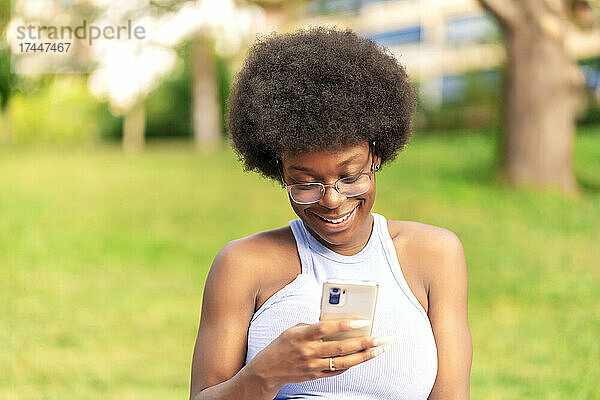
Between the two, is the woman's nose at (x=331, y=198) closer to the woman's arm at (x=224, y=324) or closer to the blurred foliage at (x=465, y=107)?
the woman's arm at (x=224, y=324)

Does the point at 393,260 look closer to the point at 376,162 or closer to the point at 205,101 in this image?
the point at 376,162

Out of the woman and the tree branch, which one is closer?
the woman

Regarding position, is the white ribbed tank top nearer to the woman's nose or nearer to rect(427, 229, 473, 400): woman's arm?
rect(427, 229, 473, 400): woman's arm

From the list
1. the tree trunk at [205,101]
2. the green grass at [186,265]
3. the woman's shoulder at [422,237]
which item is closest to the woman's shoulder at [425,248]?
the woman's shoulder at [422,237]

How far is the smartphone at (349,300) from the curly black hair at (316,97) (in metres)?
0.39

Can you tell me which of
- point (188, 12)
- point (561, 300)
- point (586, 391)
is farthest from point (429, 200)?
point (586, 391)

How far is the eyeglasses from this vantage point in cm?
197

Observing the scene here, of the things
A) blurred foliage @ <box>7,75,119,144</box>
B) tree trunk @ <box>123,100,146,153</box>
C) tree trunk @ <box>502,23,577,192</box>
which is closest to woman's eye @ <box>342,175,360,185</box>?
tree trunk @ <box>502,23,577,192</box>

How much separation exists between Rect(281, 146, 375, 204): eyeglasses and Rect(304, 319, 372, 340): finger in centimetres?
39

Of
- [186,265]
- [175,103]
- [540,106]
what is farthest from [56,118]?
[540,106]

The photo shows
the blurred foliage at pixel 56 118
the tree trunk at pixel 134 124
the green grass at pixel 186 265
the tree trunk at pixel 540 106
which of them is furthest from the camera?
the tree trunk at pixel 134 124

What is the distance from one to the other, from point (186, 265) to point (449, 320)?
20.7ft

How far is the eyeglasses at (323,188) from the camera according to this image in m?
1.97

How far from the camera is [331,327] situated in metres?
1.66
